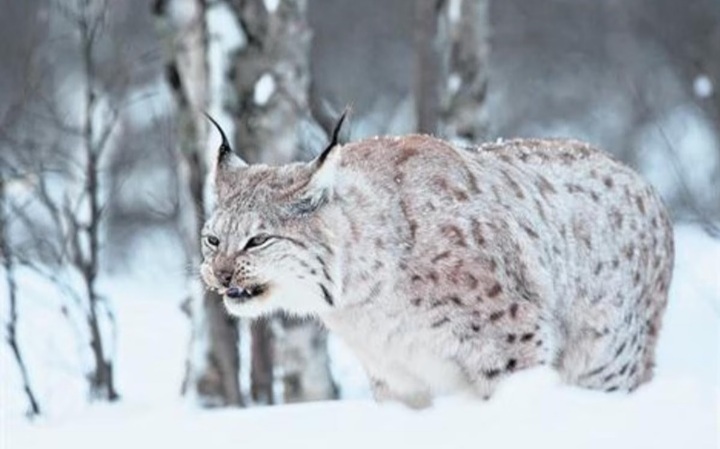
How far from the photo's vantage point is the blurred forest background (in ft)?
27.3

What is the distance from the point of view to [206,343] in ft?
27.9

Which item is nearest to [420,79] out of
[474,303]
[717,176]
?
[717,176]

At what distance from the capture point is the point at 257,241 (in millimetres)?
5348

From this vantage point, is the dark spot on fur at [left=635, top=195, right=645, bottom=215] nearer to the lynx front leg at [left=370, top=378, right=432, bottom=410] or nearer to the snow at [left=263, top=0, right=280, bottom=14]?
the lynx front leg at [left=370, top=378, right=432, bottom=410]

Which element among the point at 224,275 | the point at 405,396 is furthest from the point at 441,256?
the point at 224,275

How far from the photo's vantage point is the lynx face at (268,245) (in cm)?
533

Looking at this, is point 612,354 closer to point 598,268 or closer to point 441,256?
point 598,268

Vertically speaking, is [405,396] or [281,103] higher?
[281,103]

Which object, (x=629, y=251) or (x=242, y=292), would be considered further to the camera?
(x=629, y=251)

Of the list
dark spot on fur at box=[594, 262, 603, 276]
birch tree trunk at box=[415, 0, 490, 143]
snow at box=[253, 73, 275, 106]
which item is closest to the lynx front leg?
dark spot on fur at box=[594, 262, 603, 276]

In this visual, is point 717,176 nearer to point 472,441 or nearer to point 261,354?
point 261,354

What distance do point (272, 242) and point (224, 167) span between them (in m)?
0.39

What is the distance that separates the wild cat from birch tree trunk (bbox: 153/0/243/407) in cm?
256

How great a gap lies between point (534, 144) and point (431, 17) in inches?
212
